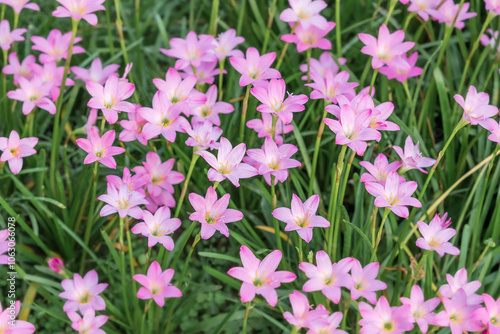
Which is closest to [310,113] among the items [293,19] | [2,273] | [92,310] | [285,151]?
[293,19]

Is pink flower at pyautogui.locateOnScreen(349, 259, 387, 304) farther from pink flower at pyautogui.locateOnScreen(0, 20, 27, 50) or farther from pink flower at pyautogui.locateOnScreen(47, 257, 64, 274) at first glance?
pink flower at pyautogui.locateOnScreen(0, 20, 27, 50)

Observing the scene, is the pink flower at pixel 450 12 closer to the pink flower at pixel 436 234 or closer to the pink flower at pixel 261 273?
the pink flower at pixel 436 234

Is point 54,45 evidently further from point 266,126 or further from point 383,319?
point 383,319

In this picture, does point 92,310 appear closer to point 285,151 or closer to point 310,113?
point 285,151

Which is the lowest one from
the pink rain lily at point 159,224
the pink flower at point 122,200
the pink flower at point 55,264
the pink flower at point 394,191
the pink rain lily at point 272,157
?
the pink flower at point 55,264

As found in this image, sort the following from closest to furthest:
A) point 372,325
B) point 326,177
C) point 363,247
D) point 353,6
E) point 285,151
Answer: point 372,325
point 285,151
point 363,247
point 326,177
point 353,6

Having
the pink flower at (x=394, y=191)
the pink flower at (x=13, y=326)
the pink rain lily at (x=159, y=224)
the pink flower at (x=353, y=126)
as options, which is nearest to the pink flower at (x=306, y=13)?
the pink flower at (x=353, y=126)
